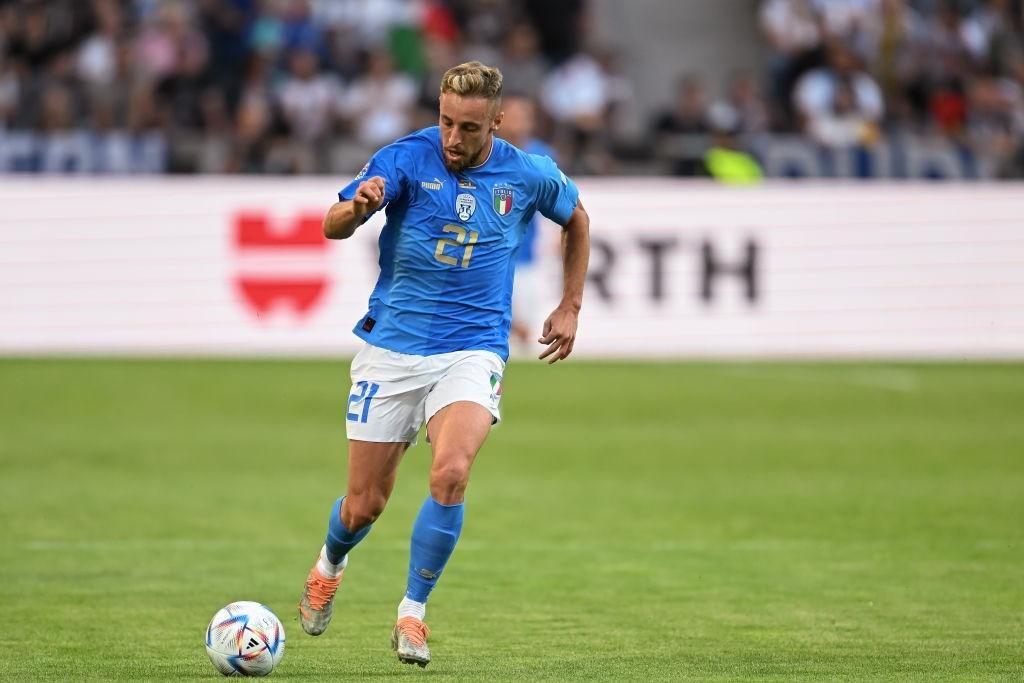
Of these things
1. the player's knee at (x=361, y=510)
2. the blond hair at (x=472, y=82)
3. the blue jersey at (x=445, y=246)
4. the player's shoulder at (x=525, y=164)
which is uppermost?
the blond hair at (x=472, y=82)

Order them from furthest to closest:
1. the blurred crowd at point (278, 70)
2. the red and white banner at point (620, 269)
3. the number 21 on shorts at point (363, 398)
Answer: the blurred crowd at point (278, 70) < the red and white banner at point (620, 269) < the number 21 on shorts at point (363, 398)

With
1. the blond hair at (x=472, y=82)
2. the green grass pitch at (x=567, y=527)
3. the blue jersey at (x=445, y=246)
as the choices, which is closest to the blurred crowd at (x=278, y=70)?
the green grass pitch at (x=567, y=527)

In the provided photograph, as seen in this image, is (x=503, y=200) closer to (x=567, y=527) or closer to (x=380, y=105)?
(x=567, y=527)

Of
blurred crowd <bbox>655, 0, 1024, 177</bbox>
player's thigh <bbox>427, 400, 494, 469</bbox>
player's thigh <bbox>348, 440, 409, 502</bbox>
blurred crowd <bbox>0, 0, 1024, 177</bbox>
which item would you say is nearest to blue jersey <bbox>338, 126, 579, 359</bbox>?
player's thigh <bbox>427, 400, 494, 469</bbox>

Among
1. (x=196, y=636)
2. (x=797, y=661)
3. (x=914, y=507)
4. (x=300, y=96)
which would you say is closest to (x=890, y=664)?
(x=797, y=661)

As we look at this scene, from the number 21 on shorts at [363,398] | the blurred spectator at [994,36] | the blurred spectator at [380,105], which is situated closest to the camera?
the number 21 on shorts at [363,398]

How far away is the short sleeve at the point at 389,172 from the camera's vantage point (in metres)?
6.51

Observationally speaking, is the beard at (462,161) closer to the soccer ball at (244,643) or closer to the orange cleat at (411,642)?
the orange cleat at (411,642)

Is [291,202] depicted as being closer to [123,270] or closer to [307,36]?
[123,270]

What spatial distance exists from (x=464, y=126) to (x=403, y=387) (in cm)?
104

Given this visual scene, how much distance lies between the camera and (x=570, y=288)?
280 inches

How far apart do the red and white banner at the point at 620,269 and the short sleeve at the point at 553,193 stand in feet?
36.1

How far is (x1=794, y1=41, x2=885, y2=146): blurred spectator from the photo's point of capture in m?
22.0

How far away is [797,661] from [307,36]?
16.8 m
